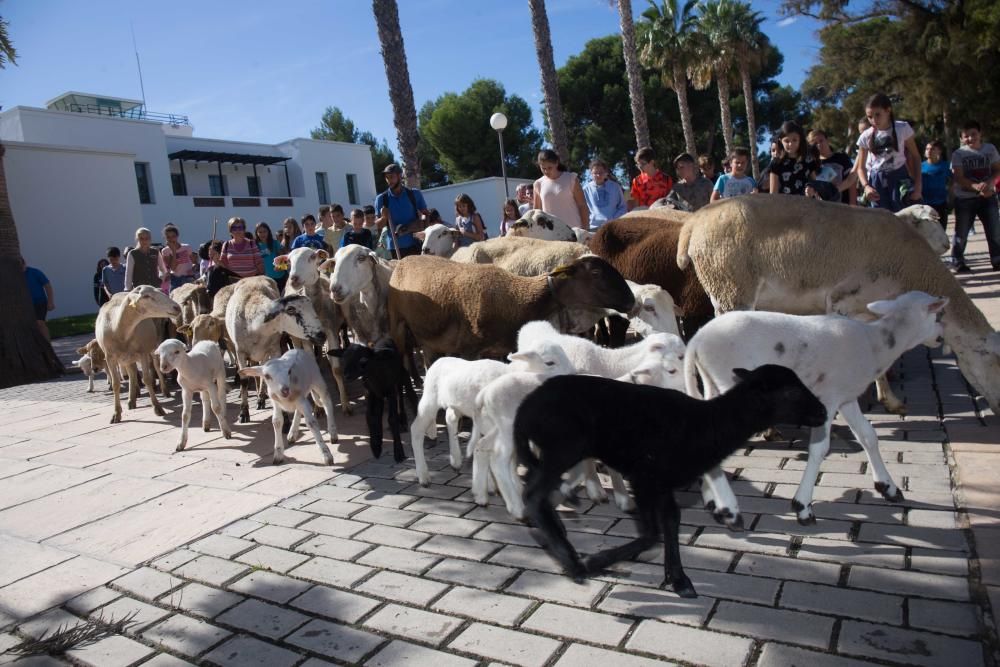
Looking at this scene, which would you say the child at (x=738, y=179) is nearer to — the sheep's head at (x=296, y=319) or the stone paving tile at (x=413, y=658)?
the sheep's head at (x=296, y=319)

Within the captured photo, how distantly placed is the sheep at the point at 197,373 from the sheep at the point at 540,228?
3830mm

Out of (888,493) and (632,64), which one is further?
(632,64)

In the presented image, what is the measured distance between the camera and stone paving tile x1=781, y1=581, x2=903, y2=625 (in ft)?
8.84

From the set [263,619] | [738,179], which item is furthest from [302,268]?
[738,179]

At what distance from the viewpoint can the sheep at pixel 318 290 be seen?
24.2 feet

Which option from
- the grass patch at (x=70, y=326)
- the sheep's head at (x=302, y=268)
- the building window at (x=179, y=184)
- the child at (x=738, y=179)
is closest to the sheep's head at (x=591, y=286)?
the sheep's head at (x=302, y=268)

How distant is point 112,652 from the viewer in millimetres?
3045

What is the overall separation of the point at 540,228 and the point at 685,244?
10.1ft

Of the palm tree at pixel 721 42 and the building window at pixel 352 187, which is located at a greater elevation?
the palm tree at pixel 721 42

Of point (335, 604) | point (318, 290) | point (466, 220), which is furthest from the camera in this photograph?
point (466, 220)

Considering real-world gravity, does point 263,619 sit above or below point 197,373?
below

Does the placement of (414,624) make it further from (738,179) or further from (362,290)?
(738,179)

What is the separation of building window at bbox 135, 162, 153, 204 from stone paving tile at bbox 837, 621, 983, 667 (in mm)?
38198

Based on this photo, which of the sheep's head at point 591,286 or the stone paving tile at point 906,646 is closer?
the stone paving tile at point 906,646
